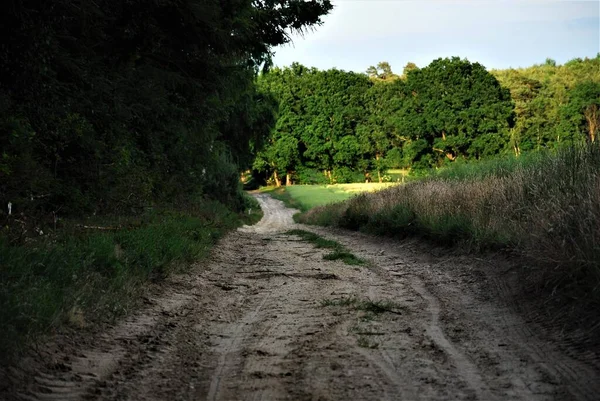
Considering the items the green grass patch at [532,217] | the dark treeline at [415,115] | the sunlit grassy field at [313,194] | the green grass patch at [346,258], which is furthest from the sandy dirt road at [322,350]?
the dark treeline at [415,115]

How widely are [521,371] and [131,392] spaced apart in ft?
9.50

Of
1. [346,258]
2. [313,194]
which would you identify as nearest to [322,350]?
[346,258]

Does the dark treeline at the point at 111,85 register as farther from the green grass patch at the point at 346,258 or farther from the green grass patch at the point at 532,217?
the green grass patch at the point at 532,217

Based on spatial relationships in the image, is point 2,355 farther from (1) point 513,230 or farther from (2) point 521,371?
(1) point 513,230

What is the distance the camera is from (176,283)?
836 centimetres

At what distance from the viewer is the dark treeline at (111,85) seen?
808cm

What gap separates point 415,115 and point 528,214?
61760mm

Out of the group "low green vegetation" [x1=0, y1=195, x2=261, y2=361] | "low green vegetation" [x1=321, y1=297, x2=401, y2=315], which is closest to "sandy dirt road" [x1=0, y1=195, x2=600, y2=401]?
"low green vegetation" [x1=321, y1=297, x2=401, y2=315]

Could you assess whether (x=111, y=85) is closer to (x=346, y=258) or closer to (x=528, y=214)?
(x=346, y=258)

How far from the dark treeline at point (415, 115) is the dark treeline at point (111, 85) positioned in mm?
42119

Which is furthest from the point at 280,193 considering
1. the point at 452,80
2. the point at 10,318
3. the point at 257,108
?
the point at 10,318

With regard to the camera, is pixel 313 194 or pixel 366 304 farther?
pixel 313 194

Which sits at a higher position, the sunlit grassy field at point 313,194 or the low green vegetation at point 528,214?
the low green vegetation at point 528,214

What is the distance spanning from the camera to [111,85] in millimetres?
11609
